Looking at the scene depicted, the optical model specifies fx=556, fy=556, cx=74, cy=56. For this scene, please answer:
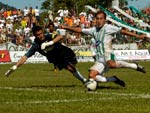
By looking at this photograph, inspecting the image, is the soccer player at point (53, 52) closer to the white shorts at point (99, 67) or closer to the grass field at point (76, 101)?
the white shorts at point (99, 67)

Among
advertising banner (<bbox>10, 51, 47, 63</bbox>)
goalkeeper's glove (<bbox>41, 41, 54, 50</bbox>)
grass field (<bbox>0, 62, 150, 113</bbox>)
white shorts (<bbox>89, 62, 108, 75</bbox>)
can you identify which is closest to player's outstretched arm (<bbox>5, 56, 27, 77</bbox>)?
grass field (<bbox>0, 62, 150, 113</bbox>)

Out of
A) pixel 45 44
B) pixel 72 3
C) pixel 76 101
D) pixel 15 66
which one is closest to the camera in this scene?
pixel 76 101

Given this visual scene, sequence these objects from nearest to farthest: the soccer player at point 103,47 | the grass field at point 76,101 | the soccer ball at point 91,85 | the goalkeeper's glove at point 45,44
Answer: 1. the grass field at point 76,101
2. the soccer ball at point 91,85
3. the soccer player at point 103,47
4. the goalkeeper's glove at point 45,44

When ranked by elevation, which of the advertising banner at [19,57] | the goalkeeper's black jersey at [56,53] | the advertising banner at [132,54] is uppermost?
the goalkeeper's black jersey at [56,53]

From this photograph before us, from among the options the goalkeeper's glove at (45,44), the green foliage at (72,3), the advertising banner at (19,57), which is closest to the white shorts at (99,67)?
the goalkeeper's glove at (45,44)

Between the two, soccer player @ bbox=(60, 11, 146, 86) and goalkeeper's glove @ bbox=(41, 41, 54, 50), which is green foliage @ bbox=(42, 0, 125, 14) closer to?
goalkeeper's glove @ bbox=(41, 41, 54, 50)

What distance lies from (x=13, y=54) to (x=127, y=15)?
1155 cm

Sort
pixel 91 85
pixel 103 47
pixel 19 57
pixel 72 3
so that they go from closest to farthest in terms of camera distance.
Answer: pixel 91 85 < pixel 103 47 < pixel 19 57 < pixel 72 3

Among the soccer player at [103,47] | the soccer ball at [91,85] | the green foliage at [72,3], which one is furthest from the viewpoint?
the green foliage at [72,3]

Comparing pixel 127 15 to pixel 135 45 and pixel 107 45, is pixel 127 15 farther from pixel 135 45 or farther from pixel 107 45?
pixel 107 45

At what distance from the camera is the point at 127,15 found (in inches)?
1753

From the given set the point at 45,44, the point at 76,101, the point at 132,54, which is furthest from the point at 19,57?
the point at 76,101

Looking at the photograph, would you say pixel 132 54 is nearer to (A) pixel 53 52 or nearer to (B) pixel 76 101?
(A) pixel 53 52

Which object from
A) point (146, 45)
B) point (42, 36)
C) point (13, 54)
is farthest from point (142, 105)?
point (146, 45)
